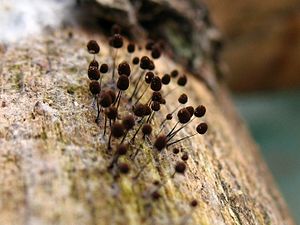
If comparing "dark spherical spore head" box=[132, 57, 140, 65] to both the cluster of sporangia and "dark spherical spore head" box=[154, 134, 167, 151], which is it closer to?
the cluster of sporangia

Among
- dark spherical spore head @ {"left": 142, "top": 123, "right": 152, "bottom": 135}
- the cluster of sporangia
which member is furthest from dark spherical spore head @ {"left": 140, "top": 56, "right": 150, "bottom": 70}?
dark spherical spore head @ {"left": 142, "top": 123, "right": 152, "bottom": 135}

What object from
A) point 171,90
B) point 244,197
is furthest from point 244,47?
point 244,197

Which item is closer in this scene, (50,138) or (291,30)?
(50,138)

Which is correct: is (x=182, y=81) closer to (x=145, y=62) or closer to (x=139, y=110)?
(x=145, y=62)

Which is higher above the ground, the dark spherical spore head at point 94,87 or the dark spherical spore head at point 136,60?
the dark spherical spore head at point 136,60

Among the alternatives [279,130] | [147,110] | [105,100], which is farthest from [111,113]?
[279,130]

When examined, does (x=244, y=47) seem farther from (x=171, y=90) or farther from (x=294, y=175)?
(x=171, y=90)

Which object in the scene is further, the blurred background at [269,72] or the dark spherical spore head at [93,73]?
the blurred background at [269,72]

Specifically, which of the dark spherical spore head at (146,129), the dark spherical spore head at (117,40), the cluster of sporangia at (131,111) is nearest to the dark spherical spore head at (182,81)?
the cluster of sporangia at (131,111)

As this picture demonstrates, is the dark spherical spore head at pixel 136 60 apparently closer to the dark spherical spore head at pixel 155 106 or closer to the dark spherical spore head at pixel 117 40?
the dark spherical spore head at pixel 117 40
